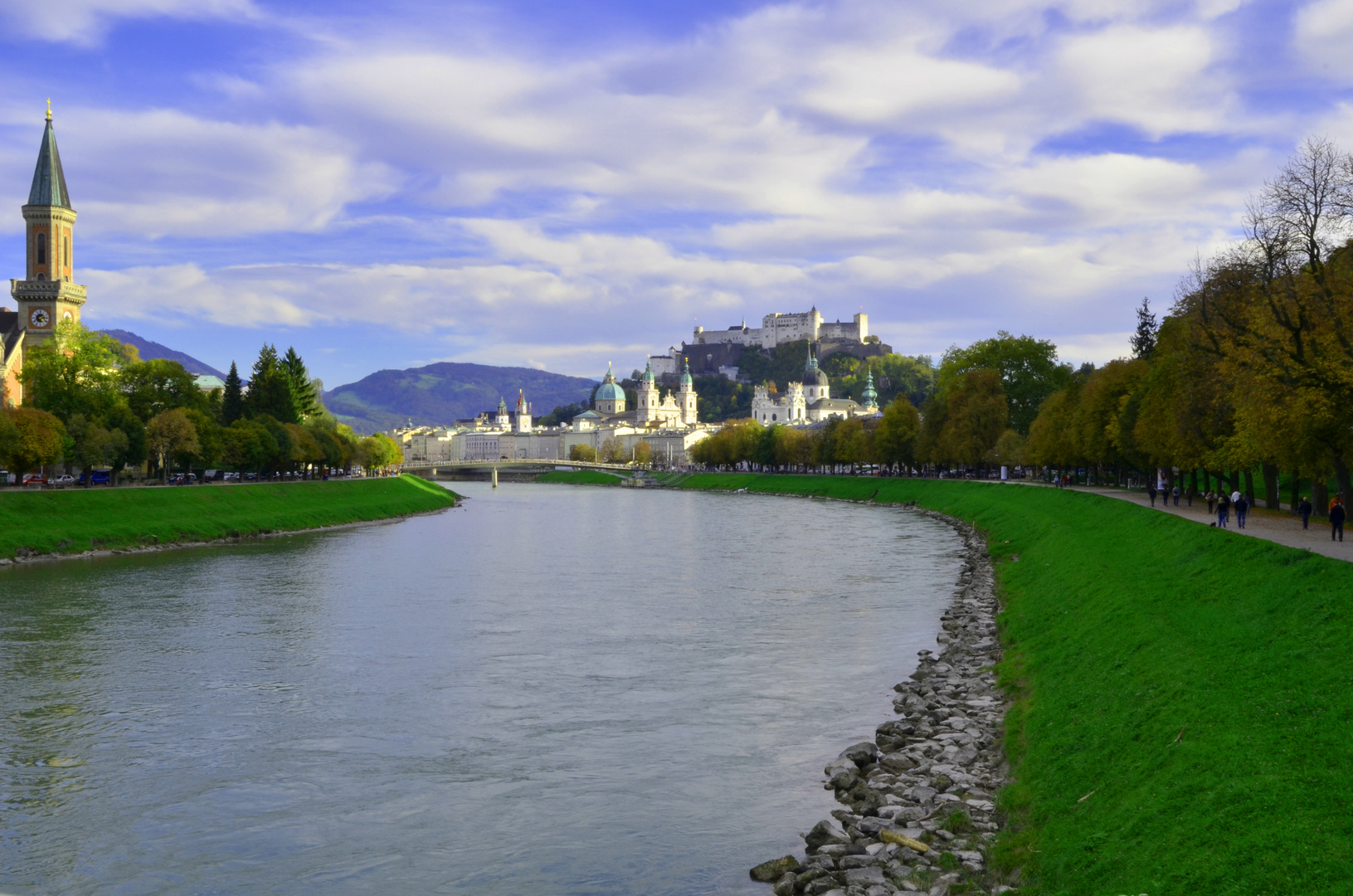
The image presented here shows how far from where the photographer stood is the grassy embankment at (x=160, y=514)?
4478cm

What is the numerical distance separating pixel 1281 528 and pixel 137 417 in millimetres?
59360

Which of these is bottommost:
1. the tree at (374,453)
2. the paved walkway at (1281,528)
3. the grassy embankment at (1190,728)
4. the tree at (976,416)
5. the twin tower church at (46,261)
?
the grassy embankment at (1190,728)

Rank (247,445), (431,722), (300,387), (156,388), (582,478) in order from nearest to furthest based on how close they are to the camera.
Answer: (431,722) → (247,445) → (156,388) → (300,387) → (582,478)

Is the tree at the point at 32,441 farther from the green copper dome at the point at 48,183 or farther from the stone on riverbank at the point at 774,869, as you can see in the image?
A: the stone on riverbank at the point at 774,869

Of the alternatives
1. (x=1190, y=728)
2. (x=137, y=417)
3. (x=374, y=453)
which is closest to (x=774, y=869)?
(x=1190, y=728)

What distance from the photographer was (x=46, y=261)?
280 feet

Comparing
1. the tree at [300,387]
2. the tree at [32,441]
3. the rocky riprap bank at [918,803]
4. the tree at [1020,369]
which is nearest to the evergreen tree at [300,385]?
the tree at [300,387]

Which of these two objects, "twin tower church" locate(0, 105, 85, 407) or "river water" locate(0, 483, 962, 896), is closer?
"river water" locate(0, 483, 962, 896)

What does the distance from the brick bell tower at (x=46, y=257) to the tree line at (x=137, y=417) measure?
1081cm

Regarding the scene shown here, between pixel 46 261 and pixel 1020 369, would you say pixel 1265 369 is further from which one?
pixel 46 261

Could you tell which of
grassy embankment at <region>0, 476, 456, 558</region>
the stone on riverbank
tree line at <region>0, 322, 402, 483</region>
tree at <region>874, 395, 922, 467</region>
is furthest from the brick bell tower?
the stone on riverbank

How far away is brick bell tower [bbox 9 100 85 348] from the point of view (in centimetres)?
8381

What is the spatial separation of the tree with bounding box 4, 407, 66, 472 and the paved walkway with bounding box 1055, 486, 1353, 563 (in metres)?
46.6

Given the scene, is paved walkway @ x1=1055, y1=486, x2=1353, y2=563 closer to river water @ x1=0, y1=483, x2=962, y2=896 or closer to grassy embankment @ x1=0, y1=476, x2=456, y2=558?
river water @ x1=0, y1=483, x2=962, y2=896
